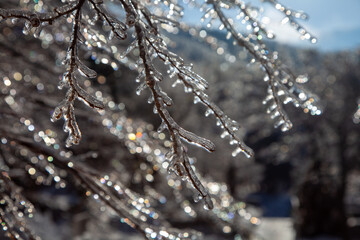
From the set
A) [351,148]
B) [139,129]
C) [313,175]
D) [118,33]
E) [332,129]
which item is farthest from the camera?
[351,148]

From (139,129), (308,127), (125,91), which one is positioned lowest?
(139,129)

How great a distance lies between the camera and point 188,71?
101 cm

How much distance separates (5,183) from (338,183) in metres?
13.6

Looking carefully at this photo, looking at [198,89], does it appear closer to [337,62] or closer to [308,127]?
[308,127]

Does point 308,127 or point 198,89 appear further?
point 308,127

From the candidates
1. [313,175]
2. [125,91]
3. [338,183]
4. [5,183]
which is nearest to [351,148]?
[338,183]

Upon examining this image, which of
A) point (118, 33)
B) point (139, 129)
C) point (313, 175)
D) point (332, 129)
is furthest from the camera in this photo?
point (332, 129)

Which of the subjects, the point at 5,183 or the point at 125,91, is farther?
the point at 125,91

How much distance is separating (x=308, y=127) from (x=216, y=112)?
15.6 meters

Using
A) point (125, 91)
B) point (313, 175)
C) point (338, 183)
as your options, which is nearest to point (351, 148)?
point (338, 183)

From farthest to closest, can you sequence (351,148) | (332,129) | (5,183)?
1. (351,148)
2. (332,129)
3. (5,183)

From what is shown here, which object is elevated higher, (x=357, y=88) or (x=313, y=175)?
(x=357, y=88)

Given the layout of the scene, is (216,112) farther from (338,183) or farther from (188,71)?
(338,183)

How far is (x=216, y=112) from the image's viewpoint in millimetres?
1039
